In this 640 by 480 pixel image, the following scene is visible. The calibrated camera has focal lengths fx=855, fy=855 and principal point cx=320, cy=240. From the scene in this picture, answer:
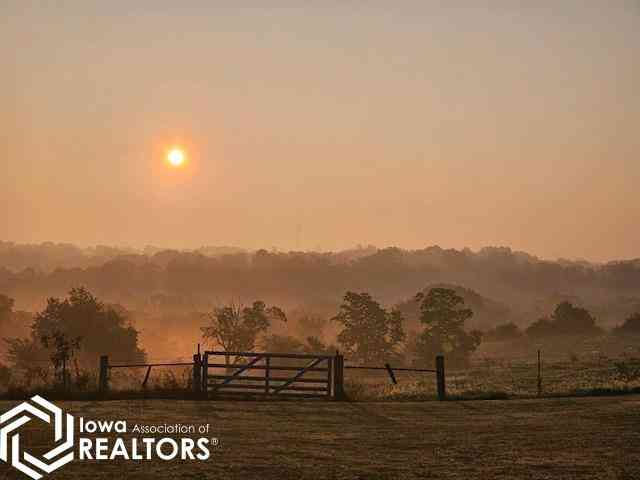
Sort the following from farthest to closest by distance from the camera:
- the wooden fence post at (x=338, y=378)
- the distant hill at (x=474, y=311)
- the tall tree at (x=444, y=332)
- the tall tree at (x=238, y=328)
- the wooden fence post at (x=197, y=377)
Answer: the distant hill at (x=474, y=311), the tall tree at (x=238, y=328), the tall tree at (x=444, y=332), the wooden fence post at (x=338, y=378), the wooden fence post at (x=197, y=377)

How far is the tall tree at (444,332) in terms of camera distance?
8512 cm

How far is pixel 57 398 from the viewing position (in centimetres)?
2928

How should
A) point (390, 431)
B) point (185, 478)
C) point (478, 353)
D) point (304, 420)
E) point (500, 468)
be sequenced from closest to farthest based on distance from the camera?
point (185, 478)
point (500, 468)
point (390, 431)
point (304, 420)
point (478, 353)

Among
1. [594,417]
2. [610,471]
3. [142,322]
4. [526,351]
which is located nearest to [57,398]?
[594,417]

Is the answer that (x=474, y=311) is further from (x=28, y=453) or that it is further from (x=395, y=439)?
A: (x=28, y=453)

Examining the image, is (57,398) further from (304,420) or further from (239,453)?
(239,453)

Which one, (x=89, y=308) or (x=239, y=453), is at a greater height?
(x=89, y=308)

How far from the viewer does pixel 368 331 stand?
91.9 metres

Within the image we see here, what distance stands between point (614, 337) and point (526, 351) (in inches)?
374

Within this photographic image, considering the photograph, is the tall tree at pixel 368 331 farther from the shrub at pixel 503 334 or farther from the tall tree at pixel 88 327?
the tall tree at pixel 88 327

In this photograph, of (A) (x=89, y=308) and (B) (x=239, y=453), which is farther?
(A) (x=89, y=308)

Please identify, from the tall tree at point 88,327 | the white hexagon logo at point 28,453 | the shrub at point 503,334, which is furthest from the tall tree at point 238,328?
the white hexagon logo at point 28,453

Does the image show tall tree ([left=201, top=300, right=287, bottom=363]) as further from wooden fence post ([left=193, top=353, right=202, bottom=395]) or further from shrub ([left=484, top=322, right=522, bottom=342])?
wooden fence post ([left=193, top=353, right=202, bottom=395])

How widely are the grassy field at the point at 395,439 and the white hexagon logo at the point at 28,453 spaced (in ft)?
1.20
